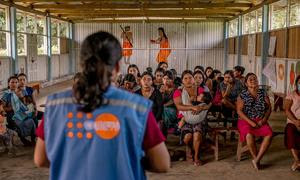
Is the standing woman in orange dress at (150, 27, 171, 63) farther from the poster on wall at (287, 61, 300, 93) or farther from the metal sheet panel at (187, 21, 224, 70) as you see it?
the poster on wall at (287, 61, 300, 93)

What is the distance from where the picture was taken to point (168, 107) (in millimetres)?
5637

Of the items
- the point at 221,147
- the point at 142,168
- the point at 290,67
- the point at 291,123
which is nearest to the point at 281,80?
the point at 290,67

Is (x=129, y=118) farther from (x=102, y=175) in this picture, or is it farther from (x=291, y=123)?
(x=291, y=123)

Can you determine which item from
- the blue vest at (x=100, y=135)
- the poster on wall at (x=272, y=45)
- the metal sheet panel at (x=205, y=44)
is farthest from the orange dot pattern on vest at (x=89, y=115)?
the metal sheet panel at (x=205, y=44)

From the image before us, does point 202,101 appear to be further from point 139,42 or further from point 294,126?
point 139,42

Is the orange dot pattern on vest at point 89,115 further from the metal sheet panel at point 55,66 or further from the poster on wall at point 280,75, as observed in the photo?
the metal sheet panel at point 55,66

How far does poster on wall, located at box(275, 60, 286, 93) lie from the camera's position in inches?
361

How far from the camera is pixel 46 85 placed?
14977 millimetres

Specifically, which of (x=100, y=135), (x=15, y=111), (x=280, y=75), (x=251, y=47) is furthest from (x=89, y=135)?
(x=251, y=47)

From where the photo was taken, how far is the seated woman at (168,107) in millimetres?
5445

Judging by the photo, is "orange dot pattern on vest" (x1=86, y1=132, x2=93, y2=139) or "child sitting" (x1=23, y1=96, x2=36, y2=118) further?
"child sitting" (x1=23, y1=96, x2=36, y2=118)

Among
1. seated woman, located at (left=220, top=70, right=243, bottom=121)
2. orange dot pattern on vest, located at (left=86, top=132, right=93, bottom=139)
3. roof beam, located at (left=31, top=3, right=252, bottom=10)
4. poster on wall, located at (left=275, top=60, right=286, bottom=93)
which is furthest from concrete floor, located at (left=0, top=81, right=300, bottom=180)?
roof beam, located at (left=31, top=3, right=252, bottom=10)

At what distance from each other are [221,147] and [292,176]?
146 cm

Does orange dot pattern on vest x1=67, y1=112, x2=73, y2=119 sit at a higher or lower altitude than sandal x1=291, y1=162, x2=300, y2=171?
higher
